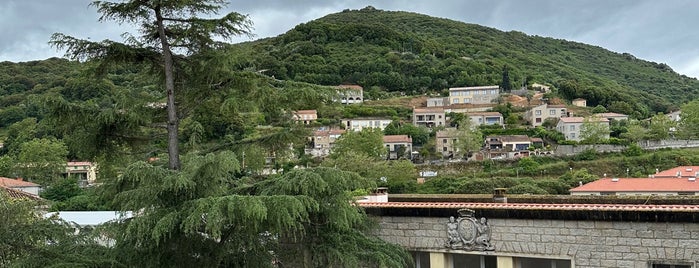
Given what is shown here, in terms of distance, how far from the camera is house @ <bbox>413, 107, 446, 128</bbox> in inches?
4166

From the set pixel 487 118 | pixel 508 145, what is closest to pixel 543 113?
pixel 487 118

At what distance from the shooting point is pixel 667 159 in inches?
2574

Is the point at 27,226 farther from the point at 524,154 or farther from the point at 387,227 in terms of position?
the point at 524,154

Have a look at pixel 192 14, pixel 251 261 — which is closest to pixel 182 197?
pixel 251 261

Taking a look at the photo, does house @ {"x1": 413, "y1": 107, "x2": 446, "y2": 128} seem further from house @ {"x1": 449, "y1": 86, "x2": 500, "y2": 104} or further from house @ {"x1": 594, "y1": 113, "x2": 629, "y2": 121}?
house @ {"x1": 594, "y1": 113, "x2": 629, "y2": 121}

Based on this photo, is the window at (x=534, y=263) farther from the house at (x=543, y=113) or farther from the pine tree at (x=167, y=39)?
the house at (x=543, y=113)

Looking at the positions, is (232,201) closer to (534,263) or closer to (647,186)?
(534,263)

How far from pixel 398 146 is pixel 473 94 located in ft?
150

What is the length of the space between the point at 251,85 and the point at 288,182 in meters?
2.18

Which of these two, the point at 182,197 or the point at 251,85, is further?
the point at 251,85

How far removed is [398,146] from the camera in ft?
285

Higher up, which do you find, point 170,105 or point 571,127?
point 170,105

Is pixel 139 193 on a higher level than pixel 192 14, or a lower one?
lower

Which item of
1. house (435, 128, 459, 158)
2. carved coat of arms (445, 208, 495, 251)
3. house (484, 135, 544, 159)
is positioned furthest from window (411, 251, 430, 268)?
house (435, 128, 459, 158)
